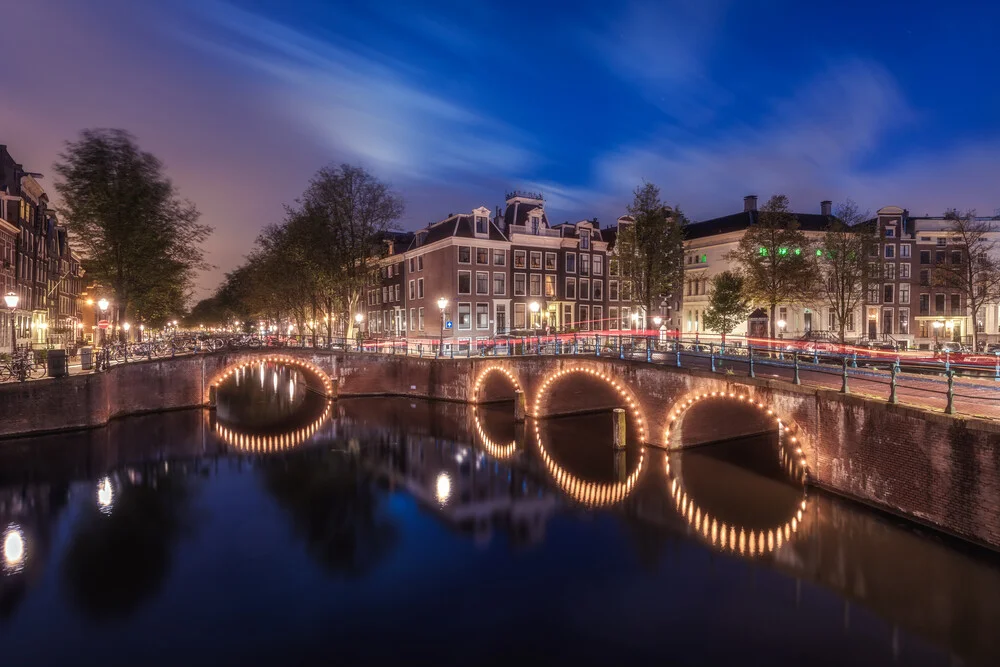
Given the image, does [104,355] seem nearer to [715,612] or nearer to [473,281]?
[473,281]

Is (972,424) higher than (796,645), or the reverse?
(972,424)

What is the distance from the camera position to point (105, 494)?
2070 centimetres

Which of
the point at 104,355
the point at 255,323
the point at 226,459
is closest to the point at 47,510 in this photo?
the point at 226,459

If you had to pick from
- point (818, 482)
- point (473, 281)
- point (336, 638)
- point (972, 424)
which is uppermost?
point (473, 281)

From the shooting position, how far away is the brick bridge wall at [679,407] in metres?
13.5

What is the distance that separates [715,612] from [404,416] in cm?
2514

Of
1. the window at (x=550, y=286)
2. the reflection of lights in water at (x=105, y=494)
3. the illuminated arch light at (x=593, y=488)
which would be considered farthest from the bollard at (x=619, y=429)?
the window at (x=550, y=286)

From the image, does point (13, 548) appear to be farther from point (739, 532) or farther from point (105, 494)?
point (739, 532)

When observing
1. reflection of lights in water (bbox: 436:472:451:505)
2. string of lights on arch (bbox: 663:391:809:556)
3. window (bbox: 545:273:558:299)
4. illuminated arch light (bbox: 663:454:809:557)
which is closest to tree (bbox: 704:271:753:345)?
window (bbox: 545:273:558:299)

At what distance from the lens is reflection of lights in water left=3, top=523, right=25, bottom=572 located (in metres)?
15.0

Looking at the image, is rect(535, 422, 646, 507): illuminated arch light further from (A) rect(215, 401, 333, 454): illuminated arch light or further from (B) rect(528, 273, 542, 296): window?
(B) rect(528, 273, 542, 296): window

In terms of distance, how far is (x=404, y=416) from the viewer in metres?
35.3

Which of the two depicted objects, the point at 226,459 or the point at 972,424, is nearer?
the point at 972,424

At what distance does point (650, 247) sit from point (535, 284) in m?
16.6
